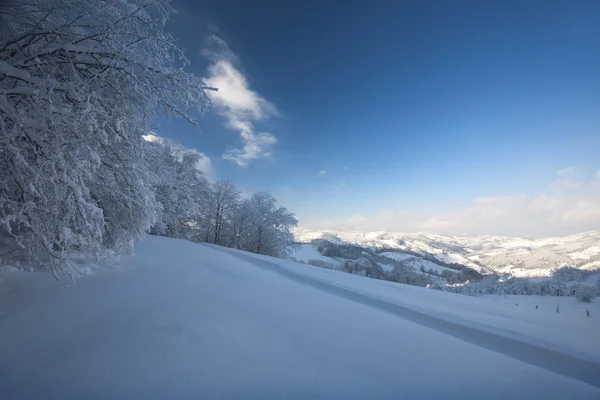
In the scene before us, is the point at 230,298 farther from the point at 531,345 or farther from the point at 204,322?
the point at 531,345

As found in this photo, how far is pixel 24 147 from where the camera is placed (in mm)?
2971

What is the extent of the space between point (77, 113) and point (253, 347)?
336cm

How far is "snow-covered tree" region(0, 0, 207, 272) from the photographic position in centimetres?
272

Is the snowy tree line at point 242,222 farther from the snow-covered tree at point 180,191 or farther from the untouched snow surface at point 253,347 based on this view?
the untouched snow surface at point 253,347

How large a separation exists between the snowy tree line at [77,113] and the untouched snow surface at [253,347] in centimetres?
85

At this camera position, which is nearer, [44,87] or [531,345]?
[44,87]

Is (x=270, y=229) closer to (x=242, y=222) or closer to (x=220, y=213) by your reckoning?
(x=242, y=222)

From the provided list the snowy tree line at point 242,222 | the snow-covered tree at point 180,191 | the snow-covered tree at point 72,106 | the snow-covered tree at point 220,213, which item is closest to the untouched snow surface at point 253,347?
the snow-covered tree at point 72,106

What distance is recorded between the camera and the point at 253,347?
2359 mm

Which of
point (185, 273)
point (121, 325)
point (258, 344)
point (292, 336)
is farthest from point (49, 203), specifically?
point (292, 336)

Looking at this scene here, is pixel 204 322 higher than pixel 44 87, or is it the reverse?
pixel 44 87

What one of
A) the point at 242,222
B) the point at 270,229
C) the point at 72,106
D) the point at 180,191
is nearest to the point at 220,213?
the point at 242,222

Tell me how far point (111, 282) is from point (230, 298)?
1.87m

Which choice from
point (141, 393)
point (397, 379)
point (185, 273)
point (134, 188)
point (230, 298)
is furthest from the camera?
point (185, 273)
